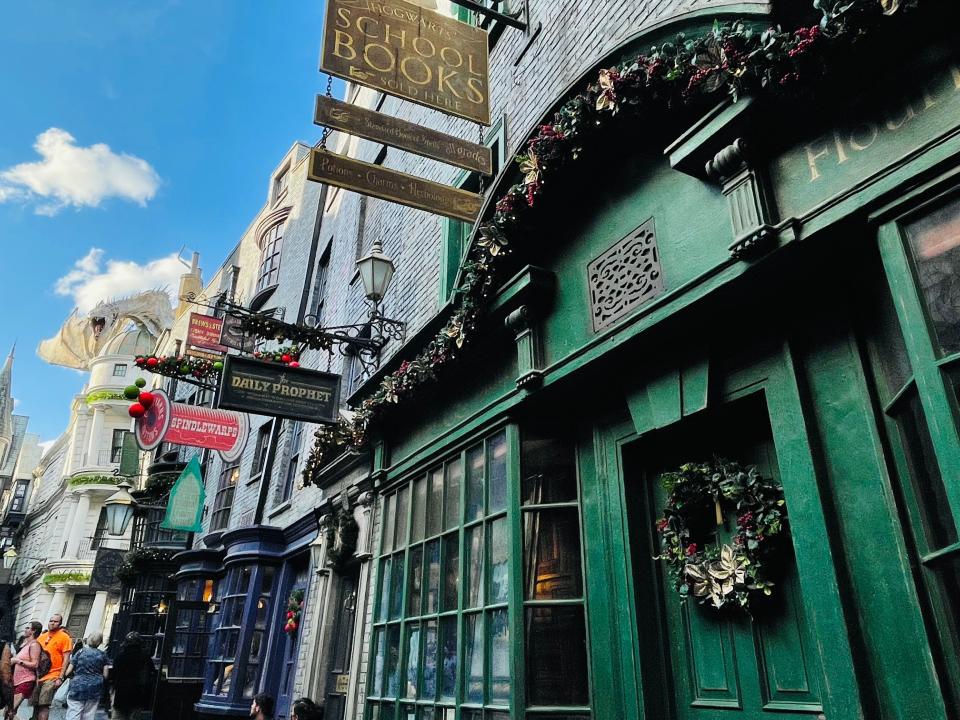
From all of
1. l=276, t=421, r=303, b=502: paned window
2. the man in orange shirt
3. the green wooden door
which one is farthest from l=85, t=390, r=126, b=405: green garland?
the green wooden door

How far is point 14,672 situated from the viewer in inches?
412

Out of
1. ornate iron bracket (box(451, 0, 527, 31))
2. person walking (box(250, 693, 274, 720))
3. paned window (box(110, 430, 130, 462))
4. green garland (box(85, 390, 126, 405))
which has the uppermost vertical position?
green garland (box(85, 390, 126, 405))

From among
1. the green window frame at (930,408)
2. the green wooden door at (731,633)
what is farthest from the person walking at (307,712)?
the green window frame at (930,408)

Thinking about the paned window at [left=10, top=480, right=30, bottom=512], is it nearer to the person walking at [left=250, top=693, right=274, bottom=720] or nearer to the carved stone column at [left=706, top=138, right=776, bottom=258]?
the person walking at [left=250, top=693, right=274, bottom=720]

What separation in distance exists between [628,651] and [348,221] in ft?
40.4

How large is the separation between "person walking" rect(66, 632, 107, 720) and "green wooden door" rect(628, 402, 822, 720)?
390 inches

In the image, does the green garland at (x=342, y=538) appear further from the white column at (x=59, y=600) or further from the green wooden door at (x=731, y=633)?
the white column at (x=59, y=600)

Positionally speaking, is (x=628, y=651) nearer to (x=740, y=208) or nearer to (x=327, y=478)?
(x=740, y=208)

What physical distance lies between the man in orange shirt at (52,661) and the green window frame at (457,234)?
28.1 ft

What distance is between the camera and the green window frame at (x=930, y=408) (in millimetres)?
2627

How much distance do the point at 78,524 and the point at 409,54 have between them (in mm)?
42494

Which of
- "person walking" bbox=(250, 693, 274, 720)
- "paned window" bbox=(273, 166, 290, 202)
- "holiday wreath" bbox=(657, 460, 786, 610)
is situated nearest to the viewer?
"holiday wreath" bbox=(657, 460, 786, 610)

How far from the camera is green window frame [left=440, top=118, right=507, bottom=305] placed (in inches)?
333

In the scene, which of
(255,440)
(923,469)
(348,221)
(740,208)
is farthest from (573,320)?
(255,440)
